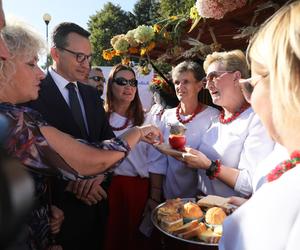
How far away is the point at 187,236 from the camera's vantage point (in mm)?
1964

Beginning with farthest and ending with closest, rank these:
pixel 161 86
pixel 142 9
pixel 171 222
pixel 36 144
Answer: pixel 142 9 → pixel 161 86 → pixel 171 222 → pixel 36 144

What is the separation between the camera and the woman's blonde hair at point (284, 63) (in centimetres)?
97

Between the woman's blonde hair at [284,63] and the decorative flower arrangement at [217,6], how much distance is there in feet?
5.63

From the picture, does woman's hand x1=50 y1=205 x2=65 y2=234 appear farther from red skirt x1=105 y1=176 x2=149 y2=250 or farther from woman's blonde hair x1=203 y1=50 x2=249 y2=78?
woman's blonde hair x1=203 y1=50 x2=249 y2=78

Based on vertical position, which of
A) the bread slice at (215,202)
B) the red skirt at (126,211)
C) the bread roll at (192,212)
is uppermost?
the bread slice at (215,202)

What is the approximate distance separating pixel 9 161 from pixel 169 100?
151 inches

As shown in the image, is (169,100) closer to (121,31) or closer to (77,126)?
(77,126)

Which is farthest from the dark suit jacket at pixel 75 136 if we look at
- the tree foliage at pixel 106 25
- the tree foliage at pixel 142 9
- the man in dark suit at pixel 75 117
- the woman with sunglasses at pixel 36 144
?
the tree foliage at pixel 142 9

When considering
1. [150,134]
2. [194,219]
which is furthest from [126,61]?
[194,219]

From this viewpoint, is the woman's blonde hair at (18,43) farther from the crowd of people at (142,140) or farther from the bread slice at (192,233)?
the bread slice at (192,233)

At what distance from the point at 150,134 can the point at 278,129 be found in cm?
150

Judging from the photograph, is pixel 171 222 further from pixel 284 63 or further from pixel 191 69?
pixel 191 69

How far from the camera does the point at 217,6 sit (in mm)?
2713

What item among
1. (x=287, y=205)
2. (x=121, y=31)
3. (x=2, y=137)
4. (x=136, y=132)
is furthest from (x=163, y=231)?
(x=121, y=31)
